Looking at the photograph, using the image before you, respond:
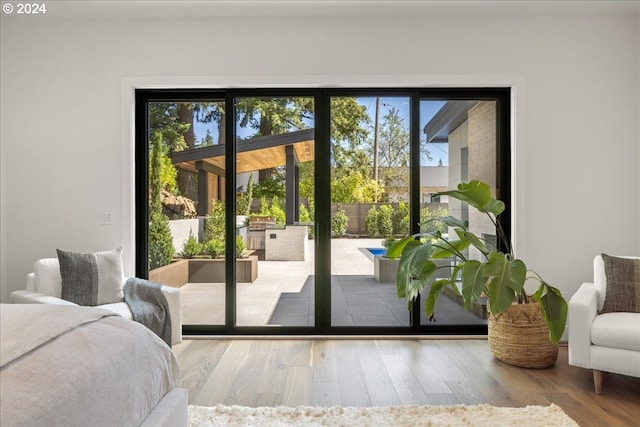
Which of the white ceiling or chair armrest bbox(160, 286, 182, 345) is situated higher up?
the white ceiling

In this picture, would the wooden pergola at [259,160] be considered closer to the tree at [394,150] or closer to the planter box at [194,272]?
the planter box at [194,272]

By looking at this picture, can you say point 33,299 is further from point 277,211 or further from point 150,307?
point 277,211

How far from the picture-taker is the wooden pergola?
4.00m

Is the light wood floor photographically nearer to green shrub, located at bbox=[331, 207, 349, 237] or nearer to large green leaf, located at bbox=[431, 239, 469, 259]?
large green leaf, located at bbox=[431, 239, 469, 259]

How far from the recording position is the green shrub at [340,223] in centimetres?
401

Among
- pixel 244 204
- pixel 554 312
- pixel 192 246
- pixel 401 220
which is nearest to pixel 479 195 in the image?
pixel 554 312

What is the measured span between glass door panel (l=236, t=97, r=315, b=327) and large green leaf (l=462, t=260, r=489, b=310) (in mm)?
1592

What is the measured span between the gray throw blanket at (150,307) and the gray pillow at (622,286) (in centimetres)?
326

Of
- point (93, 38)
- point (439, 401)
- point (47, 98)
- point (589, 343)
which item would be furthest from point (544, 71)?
point (47, 98)

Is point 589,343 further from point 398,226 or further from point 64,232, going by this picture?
point 64,232

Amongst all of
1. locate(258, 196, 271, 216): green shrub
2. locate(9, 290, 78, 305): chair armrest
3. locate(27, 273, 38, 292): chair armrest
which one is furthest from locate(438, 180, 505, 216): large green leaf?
locate(27, 273, 38, 292): chair armrest

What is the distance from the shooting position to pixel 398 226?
4.05 meters

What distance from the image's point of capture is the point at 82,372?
4.18ft

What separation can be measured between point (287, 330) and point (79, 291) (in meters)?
1.77
